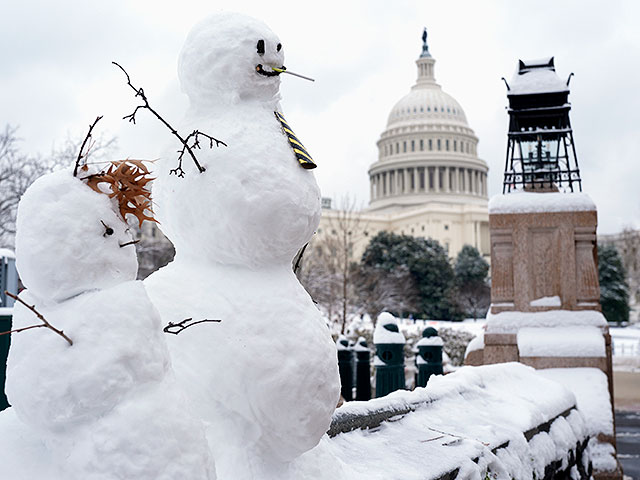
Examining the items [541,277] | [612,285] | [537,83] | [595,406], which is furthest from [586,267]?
Answer: [612,285]

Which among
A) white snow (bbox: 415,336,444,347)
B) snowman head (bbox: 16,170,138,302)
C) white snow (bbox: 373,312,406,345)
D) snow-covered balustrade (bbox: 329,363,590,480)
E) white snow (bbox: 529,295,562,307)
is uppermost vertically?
snowman head (bbox: 16,170,138,302)

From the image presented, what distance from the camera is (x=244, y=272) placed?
8.12 ft

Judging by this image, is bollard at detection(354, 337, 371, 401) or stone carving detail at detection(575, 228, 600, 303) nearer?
bollard at detection(354, 337, 371, 401)

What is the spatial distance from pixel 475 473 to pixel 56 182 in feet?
8.63

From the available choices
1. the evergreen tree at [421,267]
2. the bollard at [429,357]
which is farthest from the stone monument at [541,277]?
the evergreen tree at [421,267]

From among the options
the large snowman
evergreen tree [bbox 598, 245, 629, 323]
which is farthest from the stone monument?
evergreen tree [bbox 598, 245, 629, 323]

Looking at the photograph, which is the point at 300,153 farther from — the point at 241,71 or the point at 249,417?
the point at 249,417

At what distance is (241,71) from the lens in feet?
8.25

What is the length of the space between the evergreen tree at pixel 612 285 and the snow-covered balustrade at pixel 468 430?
36655 millimetres

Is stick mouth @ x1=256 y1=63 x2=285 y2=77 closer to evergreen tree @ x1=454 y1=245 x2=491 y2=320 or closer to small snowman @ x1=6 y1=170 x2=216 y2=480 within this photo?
small snowman @ x1=6 y1=170 x2=216 y2=480

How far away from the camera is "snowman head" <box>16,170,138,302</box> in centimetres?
181

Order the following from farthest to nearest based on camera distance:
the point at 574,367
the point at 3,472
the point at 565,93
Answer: the point at 565,93 → the point at 574,367 → the point at 3,472


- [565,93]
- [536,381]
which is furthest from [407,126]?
[536,381]

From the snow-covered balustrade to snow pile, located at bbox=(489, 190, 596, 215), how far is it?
4444 mm
